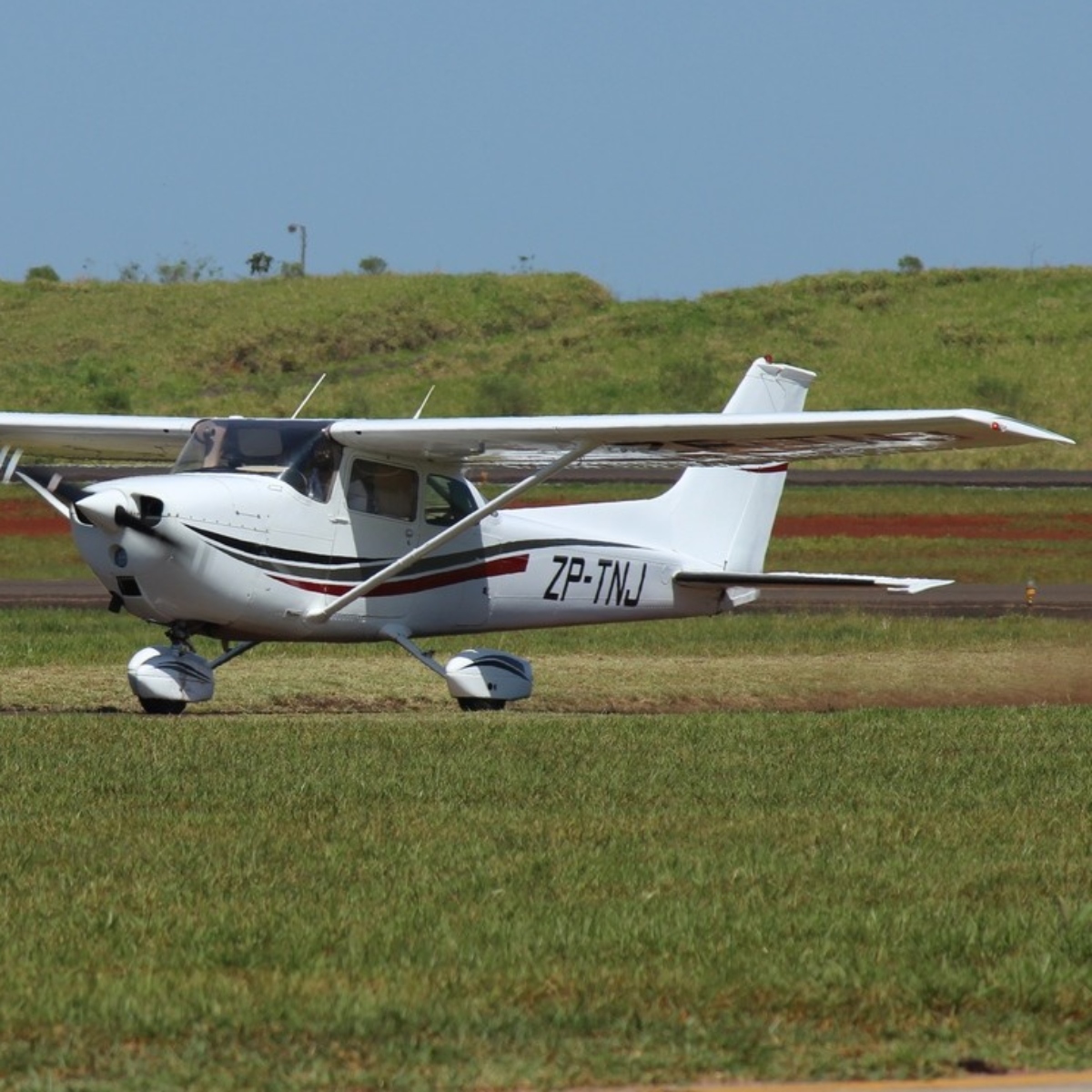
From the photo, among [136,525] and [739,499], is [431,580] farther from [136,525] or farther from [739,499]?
[739,499]

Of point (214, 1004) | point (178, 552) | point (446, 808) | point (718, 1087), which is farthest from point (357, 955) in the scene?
point (178, 552)

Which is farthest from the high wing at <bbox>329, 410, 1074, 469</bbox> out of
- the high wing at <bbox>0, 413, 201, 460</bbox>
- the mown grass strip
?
the mown grass strip

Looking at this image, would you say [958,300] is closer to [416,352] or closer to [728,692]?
[416,352]

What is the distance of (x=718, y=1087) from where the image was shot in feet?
17.6

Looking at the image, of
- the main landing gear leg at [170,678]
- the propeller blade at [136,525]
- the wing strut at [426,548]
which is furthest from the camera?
the wing strut at [426,548]

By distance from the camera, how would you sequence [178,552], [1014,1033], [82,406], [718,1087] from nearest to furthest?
[718,1087], [1014,1033], [178,552], [82,406]

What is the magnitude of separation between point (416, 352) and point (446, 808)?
2504 inches

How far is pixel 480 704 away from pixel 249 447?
2723mm

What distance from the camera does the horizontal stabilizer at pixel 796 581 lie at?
1744 cm

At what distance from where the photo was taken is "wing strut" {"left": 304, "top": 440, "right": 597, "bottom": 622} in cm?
1595

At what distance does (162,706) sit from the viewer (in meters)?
15.3

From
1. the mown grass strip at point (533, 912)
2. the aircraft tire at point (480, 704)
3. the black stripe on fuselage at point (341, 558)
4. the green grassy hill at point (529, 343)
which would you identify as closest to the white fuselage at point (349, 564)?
the black stripe on fuselage at point (341, 558)

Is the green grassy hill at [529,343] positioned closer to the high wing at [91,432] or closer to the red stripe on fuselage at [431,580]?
the high wing at [91,432]

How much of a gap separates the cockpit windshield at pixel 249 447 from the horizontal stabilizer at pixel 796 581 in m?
4.26
